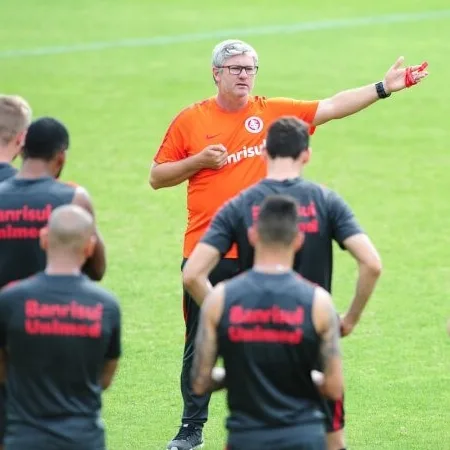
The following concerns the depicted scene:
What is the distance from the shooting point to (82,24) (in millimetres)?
26328

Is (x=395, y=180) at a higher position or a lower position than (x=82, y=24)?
lower

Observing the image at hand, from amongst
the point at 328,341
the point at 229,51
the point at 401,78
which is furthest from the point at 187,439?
the point at 328,341

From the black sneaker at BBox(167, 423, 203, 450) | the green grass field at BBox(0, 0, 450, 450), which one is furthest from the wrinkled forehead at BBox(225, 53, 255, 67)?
the green grass field at BBox(0, 0, 450, 450)

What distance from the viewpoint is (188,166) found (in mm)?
8719

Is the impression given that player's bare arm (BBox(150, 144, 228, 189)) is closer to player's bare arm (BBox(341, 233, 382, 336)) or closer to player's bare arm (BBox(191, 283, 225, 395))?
player's bare arm (BBox(341, 233, 382, 336))

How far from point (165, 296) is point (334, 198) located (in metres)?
5.53

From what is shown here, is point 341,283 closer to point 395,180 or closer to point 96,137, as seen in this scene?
point 395,180

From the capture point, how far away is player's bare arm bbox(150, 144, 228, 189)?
860 centimetres

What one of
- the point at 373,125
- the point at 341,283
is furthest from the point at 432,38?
the point at 341,283

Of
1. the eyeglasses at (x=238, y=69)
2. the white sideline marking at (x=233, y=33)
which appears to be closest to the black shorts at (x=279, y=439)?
the eyeglasses at (x=238, y=69)

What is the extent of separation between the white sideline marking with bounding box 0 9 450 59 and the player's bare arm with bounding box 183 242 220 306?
17048 mm

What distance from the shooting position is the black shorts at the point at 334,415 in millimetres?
7309

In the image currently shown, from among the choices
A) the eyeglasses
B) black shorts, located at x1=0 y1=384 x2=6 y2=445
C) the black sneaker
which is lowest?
the black sneaker

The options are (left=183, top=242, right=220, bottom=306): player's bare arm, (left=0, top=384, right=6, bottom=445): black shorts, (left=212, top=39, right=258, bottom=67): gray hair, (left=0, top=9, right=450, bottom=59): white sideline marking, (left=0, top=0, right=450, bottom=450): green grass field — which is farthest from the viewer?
(left=0, top=9, right=450, bottom=59): white sideline marking
